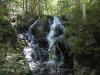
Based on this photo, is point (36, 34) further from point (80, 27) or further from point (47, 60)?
point (80, 27)

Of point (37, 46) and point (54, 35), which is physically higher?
point (54, 35)

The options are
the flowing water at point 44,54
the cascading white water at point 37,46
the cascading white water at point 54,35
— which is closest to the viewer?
the flowing water at point 44,54

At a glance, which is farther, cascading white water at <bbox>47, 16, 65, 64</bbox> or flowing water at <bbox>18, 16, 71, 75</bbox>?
cascading white water at <bbox>47, 16, 65, 64</bbox>

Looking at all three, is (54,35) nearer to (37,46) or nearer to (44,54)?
(37,46)

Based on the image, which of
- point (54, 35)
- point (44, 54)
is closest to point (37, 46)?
point (44, 54)

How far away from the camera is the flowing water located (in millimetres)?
10850

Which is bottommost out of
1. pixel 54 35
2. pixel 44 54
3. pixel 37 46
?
pixel 44 54

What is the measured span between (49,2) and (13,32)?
11.9 metres

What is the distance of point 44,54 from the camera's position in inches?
488

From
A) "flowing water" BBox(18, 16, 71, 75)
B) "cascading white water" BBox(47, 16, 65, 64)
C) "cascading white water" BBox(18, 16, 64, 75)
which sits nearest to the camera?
"flowing water" BBox(18, 16, 71, 75)

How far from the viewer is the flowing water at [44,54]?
10850 mm

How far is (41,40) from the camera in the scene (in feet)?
46.0

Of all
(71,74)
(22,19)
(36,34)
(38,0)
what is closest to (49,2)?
(38,0)

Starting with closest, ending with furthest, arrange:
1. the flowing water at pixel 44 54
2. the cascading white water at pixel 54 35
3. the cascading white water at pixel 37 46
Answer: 1. the flowing water at pixel 44 54
2. the cascading white water at pixel 37 46
3. the cascading white water at pixel 54 35
